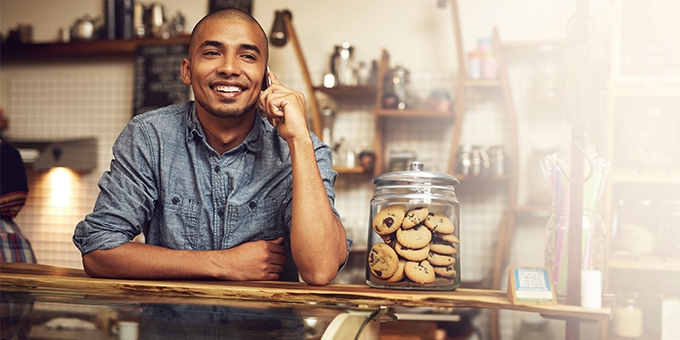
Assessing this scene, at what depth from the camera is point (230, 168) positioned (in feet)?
5.90

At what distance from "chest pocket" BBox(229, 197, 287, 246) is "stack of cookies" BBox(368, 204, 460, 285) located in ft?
1.66

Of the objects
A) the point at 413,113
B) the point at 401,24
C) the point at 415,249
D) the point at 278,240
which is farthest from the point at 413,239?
the point at 401,24

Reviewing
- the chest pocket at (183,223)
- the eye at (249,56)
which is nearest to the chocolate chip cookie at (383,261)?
the chest pocket at (183,223)

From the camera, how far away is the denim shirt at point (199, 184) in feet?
5.74

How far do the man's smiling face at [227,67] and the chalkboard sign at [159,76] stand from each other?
2.73m

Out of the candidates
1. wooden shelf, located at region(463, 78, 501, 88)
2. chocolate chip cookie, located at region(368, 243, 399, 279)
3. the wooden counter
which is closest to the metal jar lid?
chocolate chip cookie, located at region(368, 243, 399, 279)

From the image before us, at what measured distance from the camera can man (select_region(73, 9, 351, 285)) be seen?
5.35ft

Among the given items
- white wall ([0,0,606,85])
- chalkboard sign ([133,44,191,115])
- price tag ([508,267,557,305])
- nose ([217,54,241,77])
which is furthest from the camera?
chalkboard sign ([133,44,191,115])

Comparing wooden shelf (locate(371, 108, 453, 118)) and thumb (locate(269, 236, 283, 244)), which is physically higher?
wooden shelf (locate(371, 108, 453, 118))

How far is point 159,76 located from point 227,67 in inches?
114

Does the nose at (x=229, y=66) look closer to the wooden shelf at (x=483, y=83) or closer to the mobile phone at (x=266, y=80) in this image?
the mobile phone at (x=266, y=80)

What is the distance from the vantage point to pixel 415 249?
1318 millimetres

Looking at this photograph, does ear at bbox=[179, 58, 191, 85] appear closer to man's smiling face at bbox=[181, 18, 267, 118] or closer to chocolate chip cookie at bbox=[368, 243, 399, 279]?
man's smiling face at bbox=[181, 18, 267, 118]

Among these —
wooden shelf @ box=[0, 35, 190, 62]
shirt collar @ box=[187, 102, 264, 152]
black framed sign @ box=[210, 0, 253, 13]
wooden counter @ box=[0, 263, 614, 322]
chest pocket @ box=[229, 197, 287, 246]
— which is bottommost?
wooden counter @ box=[0, 263, 614, 322]
